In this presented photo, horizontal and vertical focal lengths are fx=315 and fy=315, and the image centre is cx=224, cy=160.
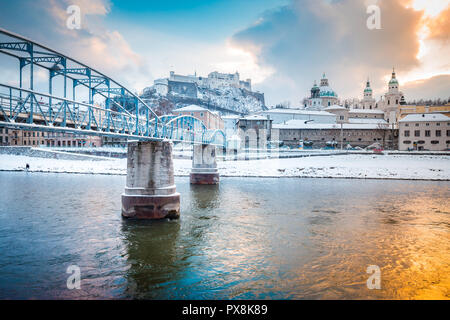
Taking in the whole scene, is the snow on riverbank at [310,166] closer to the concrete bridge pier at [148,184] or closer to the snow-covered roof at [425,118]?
the snow-covered roof at [425,118]

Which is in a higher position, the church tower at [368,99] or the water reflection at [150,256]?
the church tower at [368,99]

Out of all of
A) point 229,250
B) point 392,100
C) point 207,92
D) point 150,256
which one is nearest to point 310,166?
point 229,250

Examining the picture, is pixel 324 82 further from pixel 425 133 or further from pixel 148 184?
pixel 148 184

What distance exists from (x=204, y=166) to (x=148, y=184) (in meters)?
21.6

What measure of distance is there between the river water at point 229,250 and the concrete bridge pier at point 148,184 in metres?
1.05

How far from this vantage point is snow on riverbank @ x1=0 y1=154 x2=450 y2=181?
4878 centimetres

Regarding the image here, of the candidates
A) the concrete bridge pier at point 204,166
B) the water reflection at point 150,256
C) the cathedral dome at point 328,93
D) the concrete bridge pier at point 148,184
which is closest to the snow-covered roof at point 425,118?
the cathedral dome at point 328,93

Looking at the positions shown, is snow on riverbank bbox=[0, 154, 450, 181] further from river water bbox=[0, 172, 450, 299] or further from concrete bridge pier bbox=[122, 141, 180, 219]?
concrete bridge pier bbox=[122, 141, 180, 219]

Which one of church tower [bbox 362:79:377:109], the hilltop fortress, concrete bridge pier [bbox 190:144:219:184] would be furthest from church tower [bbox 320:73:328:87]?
concrete bridge pier [bbox 190:144:219:184]

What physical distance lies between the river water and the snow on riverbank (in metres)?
23.9

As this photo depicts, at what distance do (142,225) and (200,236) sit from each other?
→ 3.93 meters

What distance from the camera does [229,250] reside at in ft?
47.9

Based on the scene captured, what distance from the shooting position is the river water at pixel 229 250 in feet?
34.4
